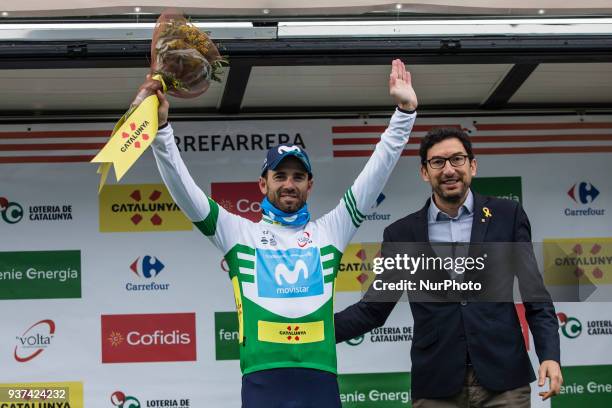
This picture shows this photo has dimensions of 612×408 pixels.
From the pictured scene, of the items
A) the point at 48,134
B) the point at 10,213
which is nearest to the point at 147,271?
the point at 10,213

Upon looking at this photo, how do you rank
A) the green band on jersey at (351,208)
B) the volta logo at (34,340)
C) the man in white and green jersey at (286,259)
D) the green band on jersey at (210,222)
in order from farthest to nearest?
the volta logo at (34,340), the green band on jersey at (351,208), the green band on jersey at (210,222), the man in white and green jersey at (286,259)

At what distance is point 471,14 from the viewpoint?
5203mm

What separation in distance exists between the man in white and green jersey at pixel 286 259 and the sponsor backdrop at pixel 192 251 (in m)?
2.00

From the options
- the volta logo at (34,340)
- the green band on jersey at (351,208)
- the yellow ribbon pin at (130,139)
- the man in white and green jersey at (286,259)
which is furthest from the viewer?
the volta logo at (34,340)

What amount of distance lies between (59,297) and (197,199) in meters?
2.30

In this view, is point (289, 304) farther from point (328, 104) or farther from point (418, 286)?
point (328, 104)

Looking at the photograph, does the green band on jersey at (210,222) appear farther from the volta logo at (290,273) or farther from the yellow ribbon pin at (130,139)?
the yellow ribbon pin at (130,139)

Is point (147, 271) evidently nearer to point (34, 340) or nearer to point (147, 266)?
point (147, 266)

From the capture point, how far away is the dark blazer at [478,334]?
13.2 feet

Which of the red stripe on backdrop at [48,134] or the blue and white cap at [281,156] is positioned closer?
the blue and white cap at [281,156]

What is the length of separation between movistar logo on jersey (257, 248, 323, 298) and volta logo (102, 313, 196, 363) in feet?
6.98

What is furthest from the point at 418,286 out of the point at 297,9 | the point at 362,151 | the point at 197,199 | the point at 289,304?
the point at 362,151

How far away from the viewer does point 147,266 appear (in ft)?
19.6

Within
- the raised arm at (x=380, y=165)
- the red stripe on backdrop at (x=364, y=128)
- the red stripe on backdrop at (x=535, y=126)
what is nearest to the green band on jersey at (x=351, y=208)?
the raised arm at (x=380, y=165)
